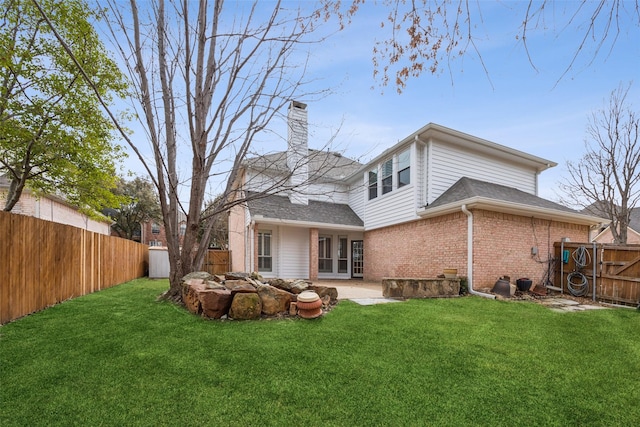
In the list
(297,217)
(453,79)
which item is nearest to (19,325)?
(453,79)

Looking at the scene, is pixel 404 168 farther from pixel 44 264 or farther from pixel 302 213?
pixel 44 264

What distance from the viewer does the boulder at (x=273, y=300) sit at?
5.36 meters

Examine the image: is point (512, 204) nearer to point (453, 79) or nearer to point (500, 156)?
point (500, 156)

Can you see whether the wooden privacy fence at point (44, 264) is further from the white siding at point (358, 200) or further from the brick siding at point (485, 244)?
the white siding at point (358, 200)

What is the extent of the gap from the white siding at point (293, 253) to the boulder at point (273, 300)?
7.32 m

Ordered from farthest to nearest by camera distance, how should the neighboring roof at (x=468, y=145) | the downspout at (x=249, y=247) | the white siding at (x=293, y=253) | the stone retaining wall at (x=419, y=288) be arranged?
the white siding at (x=293, y=253) < the downspout at (x=249, y=247) < the neighboring roof at (x=468, y=145) < the stone retaining wall at (x=419, y=288)

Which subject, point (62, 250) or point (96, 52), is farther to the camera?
point (96, 52)

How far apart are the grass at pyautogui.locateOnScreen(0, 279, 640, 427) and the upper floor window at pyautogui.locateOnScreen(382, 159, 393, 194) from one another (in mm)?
7329

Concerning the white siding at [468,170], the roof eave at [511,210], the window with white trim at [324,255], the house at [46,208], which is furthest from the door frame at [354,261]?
the house at [46,208]

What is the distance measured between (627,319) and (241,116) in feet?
30.7

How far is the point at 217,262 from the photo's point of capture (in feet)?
51.1

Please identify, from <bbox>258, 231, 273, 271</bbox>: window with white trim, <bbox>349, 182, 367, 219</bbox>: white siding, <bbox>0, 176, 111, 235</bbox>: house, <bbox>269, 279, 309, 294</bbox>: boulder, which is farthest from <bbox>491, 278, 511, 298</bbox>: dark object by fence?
<bbox>0, 176, 111, 235</bbox>: house

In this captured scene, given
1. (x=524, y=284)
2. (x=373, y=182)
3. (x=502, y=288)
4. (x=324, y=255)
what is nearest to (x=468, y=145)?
(x=373, y=182)

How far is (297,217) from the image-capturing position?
12.8 metres
